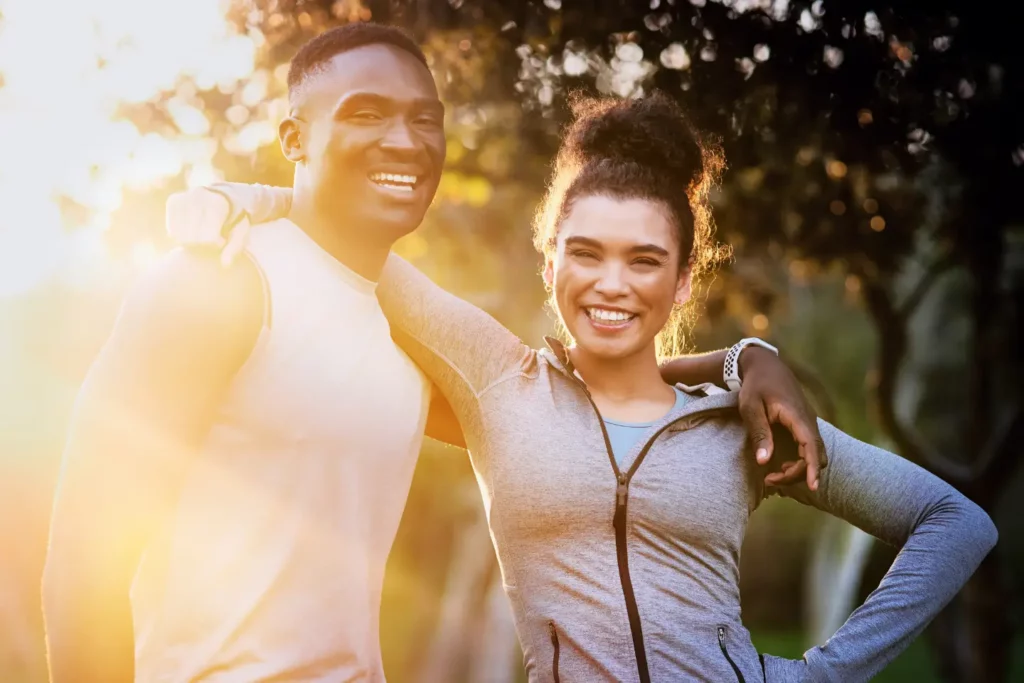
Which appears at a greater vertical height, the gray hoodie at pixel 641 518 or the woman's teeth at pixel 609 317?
the woman's teeth at pixel 609 317

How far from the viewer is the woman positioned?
2789 millimetres

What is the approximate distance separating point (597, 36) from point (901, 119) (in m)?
1.11

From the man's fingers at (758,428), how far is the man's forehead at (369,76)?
1.21m

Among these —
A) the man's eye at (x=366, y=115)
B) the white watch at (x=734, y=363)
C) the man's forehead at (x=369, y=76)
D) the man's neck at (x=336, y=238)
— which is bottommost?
the white watch at (x=734, y=363)

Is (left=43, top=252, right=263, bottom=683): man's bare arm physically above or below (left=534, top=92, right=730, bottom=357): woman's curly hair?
below

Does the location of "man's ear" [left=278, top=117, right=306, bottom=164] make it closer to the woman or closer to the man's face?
the man's face

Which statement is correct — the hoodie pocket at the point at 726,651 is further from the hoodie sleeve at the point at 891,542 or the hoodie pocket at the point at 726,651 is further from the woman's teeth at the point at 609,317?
the woman's teeth at the point at 609,317

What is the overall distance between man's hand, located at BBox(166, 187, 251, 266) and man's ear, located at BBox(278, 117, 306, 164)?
0.85ft

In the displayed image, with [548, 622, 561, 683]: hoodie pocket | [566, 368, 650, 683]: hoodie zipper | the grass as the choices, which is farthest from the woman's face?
the grass

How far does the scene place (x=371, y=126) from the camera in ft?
8.87

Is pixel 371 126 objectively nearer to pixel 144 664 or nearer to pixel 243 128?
pixel 144 664

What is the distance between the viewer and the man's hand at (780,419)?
9.37 feet

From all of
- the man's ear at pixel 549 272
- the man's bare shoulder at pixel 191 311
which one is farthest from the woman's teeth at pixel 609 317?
the man's bare shoulder at pixel 191 311

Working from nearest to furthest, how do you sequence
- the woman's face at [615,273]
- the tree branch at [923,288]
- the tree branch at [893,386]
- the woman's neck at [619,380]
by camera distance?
the woman's face at [615,273] → the woman's neck at [619,380] → the tree branch at [893,386] → the tree branch at [923,288]
